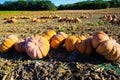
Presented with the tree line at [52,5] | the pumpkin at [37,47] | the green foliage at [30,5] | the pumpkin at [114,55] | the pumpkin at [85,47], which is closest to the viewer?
the pumpkin at [114,55]

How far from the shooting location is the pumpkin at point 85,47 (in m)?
5.64

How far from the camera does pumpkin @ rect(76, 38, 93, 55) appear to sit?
5.64 m

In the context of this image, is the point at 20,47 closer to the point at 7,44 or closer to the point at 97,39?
the point at 7,44

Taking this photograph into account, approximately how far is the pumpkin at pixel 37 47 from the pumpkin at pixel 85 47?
0.71m

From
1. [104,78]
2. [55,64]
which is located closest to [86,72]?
[104,78]

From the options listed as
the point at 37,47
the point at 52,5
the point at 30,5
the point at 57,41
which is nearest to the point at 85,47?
the point at 57,41

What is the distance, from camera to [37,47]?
5.91 meters

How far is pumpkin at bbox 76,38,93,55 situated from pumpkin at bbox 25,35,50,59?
71 centimetres

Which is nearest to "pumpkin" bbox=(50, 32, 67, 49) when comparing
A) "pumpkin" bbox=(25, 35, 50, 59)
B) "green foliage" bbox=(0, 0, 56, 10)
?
"pumpkin" bbox=(25, 35, 50, 59)

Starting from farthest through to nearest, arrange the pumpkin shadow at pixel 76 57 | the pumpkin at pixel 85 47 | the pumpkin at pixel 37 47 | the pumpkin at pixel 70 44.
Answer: the pumpkin at pixel 70 44 → the pumpkin at pixel 37 47 → the pumpkin at pixel 85 47 → the pumpkin shadow at pixel 76 57

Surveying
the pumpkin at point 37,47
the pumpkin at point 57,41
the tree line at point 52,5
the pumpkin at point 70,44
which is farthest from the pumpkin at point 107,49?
the tree line at point 52,5

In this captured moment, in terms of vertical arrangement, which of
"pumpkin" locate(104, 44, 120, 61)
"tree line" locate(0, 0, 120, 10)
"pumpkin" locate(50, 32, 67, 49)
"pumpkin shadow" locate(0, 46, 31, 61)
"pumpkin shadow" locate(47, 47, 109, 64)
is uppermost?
"pumpkin" locate(50, 32, 67, 49)

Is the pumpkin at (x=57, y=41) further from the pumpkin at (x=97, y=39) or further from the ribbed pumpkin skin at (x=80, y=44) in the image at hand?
the pumpkin at (x=97, y=39)

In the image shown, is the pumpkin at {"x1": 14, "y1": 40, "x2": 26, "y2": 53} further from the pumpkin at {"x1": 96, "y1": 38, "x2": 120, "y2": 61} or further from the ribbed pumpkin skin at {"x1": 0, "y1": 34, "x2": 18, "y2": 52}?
the pumpkin at {"x1": 96, "y1": 38, "x2": 120, "y2": 61}
